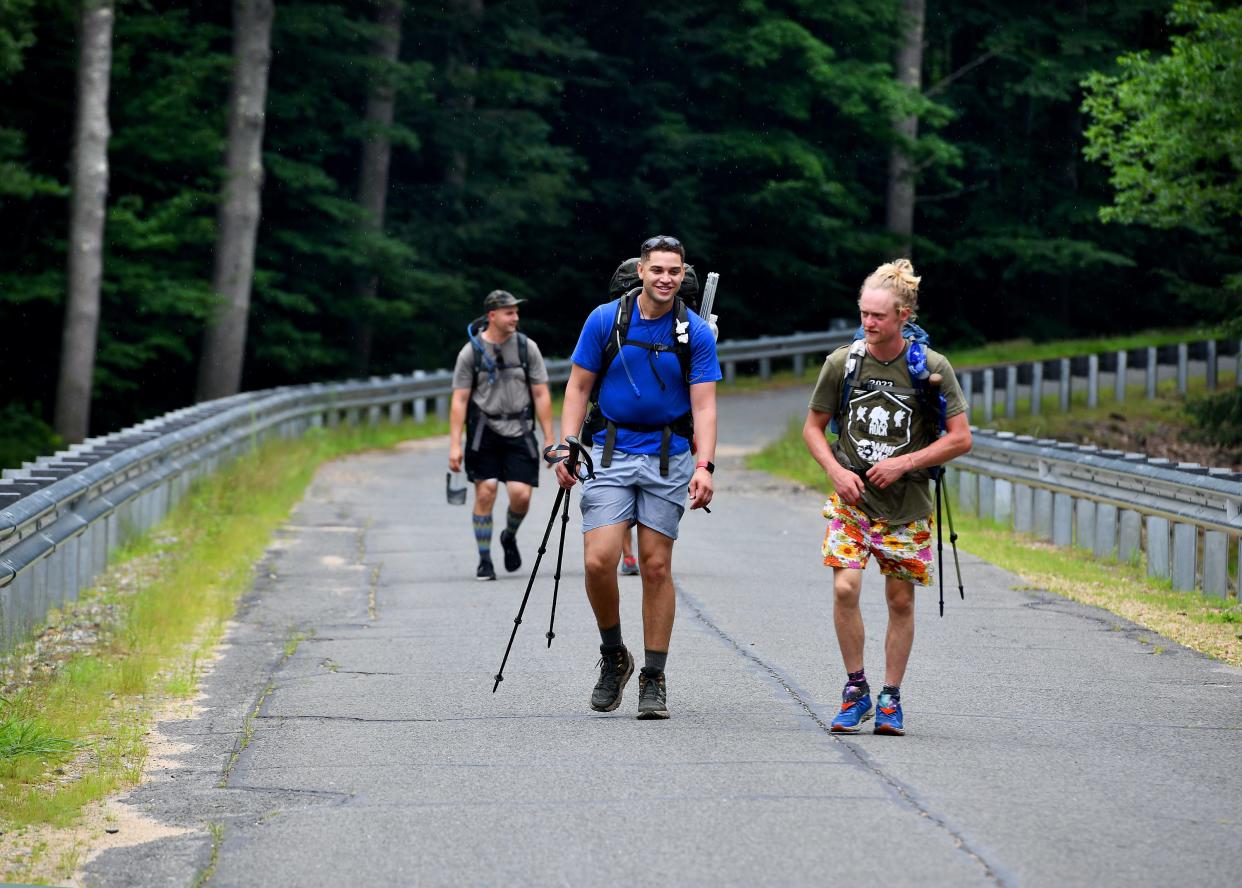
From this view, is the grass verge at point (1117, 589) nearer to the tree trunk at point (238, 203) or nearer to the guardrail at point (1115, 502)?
the guardrail at point (1115, 502)

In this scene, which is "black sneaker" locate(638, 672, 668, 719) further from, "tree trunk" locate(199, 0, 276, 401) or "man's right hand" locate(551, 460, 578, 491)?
"tree trunk" locate(199, 0, 276, 401)

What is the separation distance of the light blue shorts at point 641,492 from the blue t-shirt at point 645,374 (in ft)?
0.21

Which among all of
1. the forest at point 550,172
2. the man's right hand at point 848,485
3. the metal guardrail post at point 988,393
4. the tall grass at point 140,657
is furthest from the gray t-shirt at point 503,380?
the metal guardrail post at point 988,393

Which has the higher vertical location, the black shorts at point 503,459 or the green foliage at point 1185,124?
the green foliage at point 1185,124

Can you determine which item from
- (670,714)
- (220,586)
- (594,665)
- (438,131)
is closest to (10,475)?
(220,586)

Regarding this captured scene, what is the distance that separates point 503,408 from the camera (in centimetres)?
1372

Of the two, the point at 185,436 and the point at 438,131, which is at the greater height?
the point at 438,131

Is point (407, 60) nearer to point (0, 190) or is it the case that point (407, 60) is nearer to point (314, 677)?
point (0, 190)

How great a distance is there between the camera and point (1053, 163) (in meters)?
50.5

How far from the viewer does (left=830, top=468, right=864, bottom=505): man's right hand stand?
25.6ft

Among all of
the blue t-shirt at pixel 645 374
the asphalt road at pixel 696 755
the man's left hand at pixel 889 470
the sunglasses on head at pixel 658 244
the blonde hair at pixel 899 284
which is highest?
the sunglasses on head at pixel 658 244

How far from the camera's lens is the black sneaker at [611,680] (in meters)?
8.41

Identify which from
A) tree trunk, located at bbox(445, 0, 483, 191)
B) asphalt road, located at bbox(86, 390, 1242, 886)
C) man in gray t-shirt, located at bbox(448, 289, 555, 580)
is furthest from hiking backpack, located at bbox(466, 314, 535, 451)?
tree trunk, located at bbox(445, 0, 483, 191)

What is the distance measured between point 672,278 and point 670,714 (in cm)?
179
